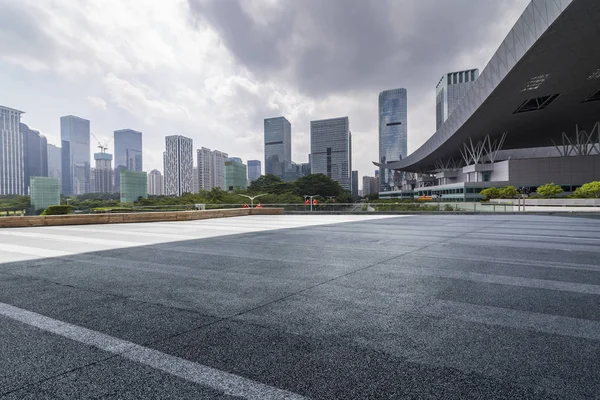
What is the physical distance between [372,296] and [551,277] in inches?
134

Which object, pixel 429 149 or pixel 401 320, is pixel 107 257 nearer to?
pixel 401 320

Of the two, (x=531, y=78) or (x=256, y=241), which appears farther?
(x=531, y=78)

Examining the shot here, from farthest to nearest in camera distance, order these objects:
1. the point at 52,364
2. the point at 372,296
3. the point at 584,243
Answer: the point at 584,243 → the point at 372,296 → the point at 52,364

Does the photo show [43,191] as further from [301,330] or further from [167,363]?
[301,330]

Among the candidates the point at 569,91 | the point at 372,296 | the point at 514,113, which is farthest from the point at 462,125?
the point at 372,296

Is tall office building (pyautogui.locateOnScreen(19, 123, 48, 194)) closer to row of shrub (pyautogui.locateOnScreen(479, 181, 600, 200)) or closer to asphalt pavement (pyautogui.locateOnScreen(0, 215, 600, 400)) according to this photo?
row of shrub (pyautogui.locateOnScreen(479, 181, 600, 200))

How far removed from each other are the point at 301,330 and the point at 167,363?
1256 millimetres

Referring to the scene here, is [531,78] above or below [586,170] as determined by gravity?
above

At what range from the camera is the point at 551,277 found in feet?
17.7

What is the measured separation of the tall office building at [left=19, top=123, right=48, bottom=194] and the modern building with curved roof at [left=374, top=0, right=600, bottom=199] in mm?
166333

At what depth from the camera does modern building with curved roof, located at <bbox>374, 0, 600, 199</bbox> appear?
26.4 meters

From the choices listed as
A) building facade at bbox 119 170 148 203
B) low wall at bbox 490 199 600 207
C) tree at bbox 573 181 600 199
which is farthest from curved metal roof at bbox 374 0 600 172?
building facade at bbox 119 170 148 203

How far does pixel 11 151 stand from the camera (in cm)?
13775

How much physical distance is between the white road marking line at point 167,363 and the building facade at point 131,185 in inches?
4672
